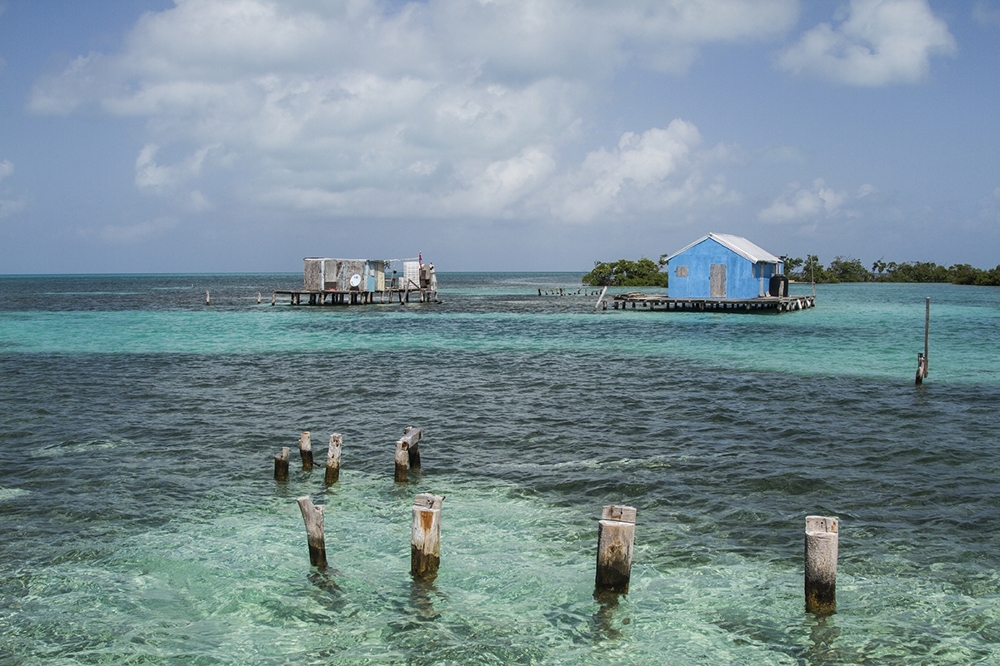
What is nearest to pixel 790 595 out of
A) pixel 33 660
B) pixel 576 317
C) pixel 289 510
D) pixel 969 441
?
pixel 289 510

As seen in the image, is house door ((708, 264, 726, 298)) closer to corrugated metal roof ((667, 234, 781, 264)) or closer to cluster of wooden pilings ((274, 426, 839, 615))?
corrugated metal roof ((667, 234, 781, 264))

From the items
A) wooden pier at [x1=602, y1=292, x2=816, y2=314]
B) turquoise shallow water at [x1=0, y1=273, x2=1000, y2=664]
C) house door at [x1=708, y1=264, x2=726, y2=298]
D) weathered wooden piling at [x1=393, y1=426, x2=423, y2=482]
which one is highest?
house door at [x1=708, y1=264, x2=726, y2=298]

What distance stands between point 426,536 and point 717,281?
47.7 m

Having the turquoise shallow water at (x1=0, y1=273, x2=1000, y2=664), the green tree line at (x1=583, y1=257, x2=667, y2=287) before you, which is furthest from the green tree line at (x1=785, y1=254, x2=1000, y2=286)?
the turquoise shallow water at (x1=0, y1=273, x2=1000, y2=664)

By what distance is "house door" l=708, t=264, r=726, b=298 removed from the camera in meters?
54.4

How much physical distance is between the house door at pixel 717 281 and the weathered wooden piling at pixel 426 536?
47.2 metres

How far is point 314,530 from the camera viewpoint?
401 inches

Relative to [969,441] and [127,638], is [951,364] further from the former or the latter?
[127,638]

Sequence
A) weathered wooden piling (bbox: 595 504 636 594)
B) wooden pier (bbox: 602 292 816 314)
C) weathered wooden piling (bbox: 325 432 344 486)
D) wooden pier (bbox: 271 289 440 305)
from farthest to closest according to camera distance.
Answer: wooden pier (bbox: 271 289 440 305)
wooden pier (bbox: 602 292 816 314)
weathered wooden piling (bbox: 325 432 344 486)
weathered wooden piling (bbox: 595 504 636 594)

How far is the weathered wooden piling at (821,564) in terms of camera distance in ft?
28.0

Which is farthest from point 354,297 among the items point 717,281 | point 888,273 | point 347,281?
point 888,273

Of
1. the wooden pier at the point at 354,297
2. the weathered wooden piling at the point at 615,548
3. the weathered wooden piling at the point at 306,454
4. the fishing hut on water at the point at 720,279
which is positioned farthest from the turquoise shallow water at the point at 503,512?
the wooden pier at the point at 354,297

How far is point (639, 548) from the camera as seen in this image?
11.1 metres

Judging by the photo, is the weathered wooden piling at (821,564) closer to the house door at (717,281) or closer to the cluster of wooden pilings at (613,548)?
the cluster of wooden pilings at (613,548)
